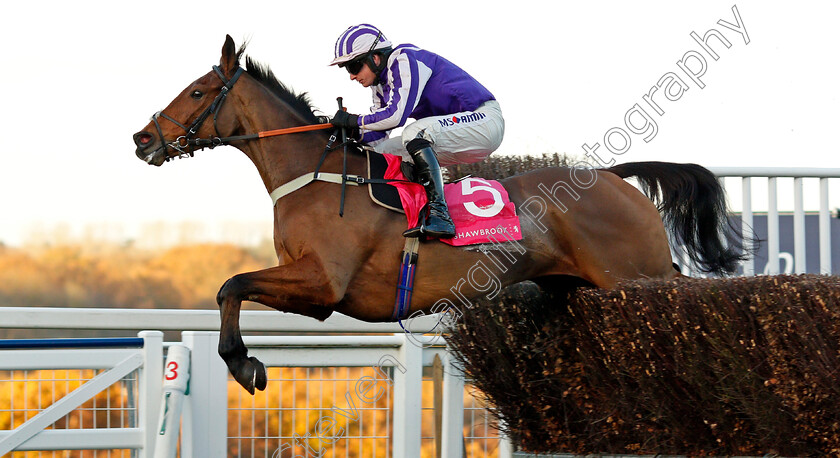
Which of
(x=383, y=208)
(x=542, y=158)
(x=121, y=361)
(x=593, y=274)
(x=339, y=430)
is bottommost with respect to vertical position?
(x=339, y=430)

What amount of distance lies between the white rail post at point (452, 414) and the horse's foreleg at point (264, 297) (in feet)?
2.69

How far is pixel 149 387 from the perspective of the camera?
3889 millimetres

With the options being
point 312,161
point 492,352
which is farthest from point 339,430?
point 312,161

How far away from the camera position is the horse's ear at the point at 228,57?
154 inches

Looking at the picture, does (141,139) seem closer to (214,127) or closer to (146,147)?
(146,147)

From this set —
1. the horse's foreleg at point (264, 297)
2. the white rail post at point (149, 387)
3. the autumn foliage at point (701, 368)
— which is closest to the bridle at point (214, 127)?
the horse's foreleg at point (264, 297)

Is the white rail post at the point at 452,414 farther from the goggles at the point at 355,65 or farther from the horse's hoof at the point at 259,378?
the goggles at the point at 355,65

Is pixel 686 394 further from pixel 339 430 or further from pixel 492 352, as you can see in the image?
pixel 339 430

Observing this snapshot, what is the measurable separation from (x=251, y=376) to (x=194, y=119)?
1.20m

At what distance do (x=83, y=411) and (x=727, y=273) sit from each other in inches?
128

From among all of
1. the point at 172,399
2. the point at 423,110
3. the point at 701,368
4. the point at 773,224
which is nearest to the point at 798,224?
the point at 773,224

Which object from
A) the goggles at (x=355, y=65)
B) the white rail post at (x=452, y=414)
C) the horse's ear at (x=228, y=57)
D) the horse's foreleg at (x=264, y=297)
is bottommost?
the white rail post at (x=452, y=414)

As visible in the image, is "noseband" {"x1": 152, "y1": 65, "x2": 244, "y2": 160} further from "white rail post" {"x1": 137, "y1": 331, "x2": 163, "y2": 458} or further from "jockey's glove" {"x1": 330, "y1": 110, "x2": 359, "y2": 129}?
"white rail post" {"x1": 137, "y1": 331, "x2": 163, "y2": 458}

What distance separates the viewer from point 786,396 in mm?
2822
